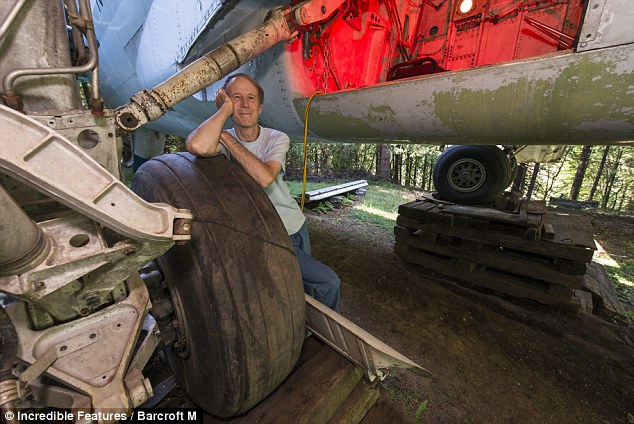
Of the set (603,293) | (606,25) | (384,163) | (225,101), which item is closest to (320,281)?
(225,101)

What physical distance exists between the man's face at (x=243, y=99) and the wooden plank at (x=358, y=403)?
1588 millimetres

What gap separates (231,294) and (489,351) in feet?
8.46

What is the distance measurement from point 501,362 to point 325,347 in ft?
6.25

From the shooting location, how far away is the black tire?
3919mm

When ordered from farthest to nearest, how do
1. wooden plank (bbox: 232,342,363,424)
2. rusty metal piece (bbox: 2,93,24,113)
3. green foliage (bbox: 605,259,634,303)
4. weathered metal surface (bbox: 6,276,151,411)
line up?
1. green foliage (bbox: 605,259,634,303)
2. wooden plank (bbox: 232,342,363,424)
3. weathered metal surface (bbox: 6,276,151,411)
4. rusty metal piece (bbox: 2,93,24,113)

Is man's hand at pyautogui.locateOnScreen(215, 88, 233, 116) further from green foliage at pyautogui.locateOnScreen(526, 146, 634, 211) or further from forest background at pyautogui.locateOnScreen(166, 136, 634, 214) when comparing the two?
green foliage at pyautogui.locateOnScreen(526, 146, 634, 211)

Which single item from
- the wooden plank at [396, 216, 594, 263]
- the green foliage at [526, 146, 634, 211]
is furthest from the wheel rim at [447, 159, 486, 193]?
the green foliage at [526, 146, 634, 211]

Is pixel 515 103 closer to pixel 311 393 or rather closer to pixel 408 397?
pixel 311 393

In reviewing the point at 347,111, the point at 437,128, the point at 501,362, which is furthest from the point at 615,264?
the point at 347,111

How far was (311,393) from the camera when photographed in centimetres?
125

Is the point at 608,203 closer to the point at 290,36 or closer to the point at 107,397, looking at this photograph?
the point at 290,36

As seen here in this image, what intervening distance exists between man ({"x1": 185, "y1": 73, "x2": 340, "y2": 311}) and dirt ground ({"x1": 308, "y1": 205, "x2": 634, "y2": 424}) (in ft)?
3.90

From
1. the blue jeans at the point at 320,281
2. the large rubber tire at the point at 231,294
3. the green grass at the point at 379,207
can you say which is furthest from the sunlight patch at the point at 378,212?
the large rubber tire at the point at 231,294

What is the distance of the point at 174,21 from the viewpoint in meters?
2.09
